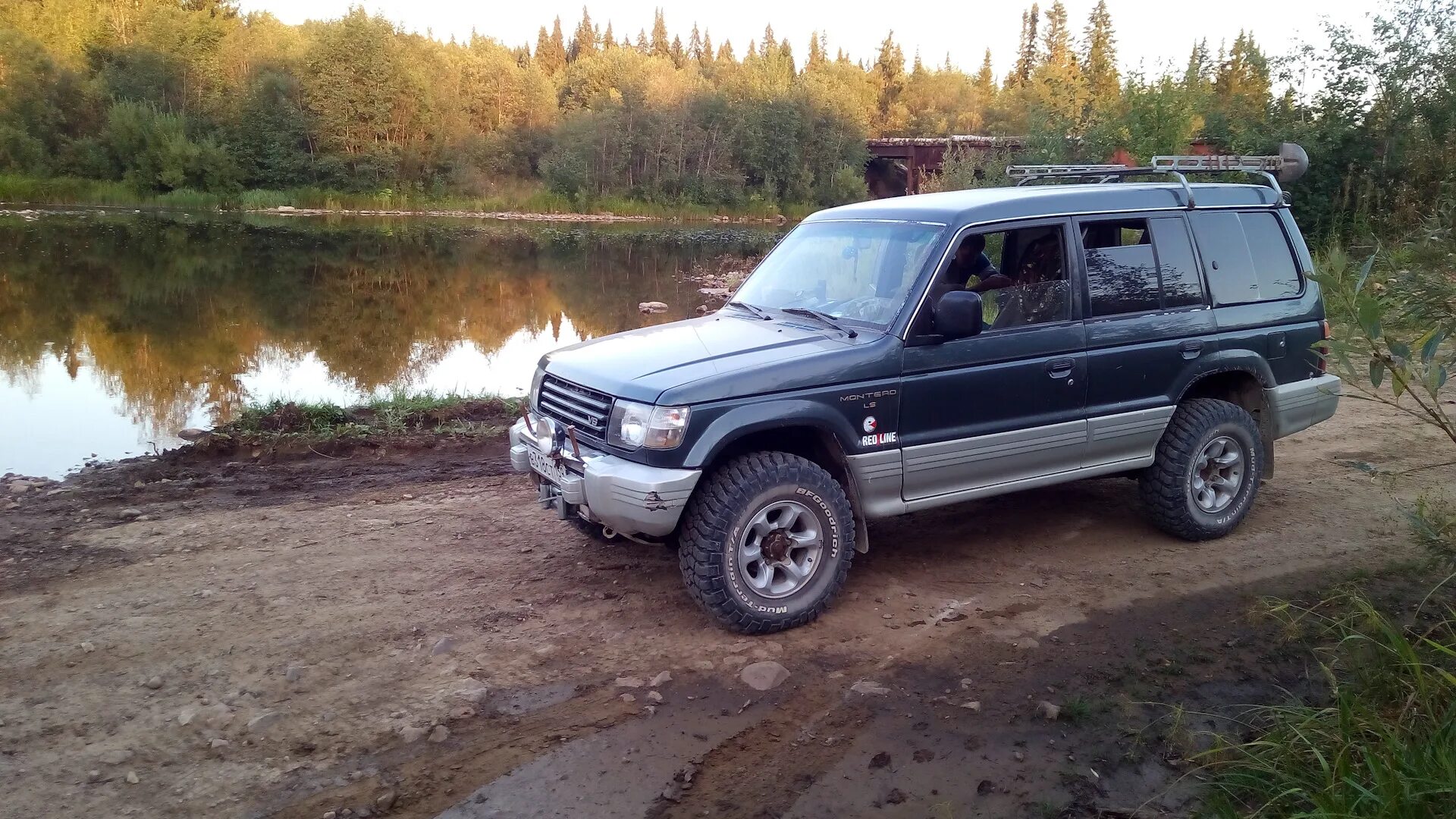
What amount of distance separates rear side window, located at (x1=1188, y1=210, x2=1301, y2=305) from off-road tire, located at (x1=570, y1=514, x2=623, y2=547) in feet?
12.9

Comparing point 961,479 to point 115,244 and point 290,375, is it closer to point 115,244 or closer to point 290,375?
point 290,375

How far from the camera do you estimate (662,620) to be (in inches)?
209

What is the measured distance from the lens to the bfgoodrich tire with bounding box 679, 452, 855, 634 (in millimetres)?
4969

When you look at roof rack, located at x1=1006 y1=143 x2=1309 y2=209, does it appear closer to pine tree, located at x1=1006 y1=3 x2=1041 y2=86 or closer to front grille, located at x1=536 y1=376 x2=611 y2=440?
front grille, located at x1=536 y1=376 x2=611 y2=440

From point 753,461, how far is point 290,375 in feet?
32.5

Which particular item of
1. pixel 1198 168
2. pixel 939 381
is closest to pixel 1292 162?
pixel 1198 168

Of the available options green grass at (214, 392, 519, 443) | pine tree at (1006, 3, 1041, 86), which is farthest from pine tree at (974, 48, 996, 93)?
green grass at (214, 392, 519, 443)

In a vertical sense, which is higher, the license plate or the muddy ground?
the license plate

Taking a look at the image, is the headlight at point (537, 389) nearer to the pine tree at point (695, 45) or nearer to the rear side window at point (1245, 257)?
the rear side window at point (1245, 257)

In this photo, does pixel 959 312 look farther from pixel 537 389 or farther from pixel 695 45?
pixel 695 45

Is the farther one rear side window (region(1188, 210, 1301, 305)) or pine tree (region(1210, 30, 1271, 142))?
pine tree (region(1210, 30, 1271, 142))

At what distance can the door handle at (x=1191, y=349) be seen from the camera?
20.4ft

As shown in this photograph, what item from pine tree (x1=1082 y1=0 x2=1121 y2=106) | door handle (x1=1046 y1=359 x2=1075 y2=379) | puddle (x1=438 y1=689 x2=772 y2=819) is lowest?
puddle (x1=438 y1=689 x2=772 y2=819)

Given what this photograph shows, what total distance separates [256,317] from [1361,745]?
17631 mm
